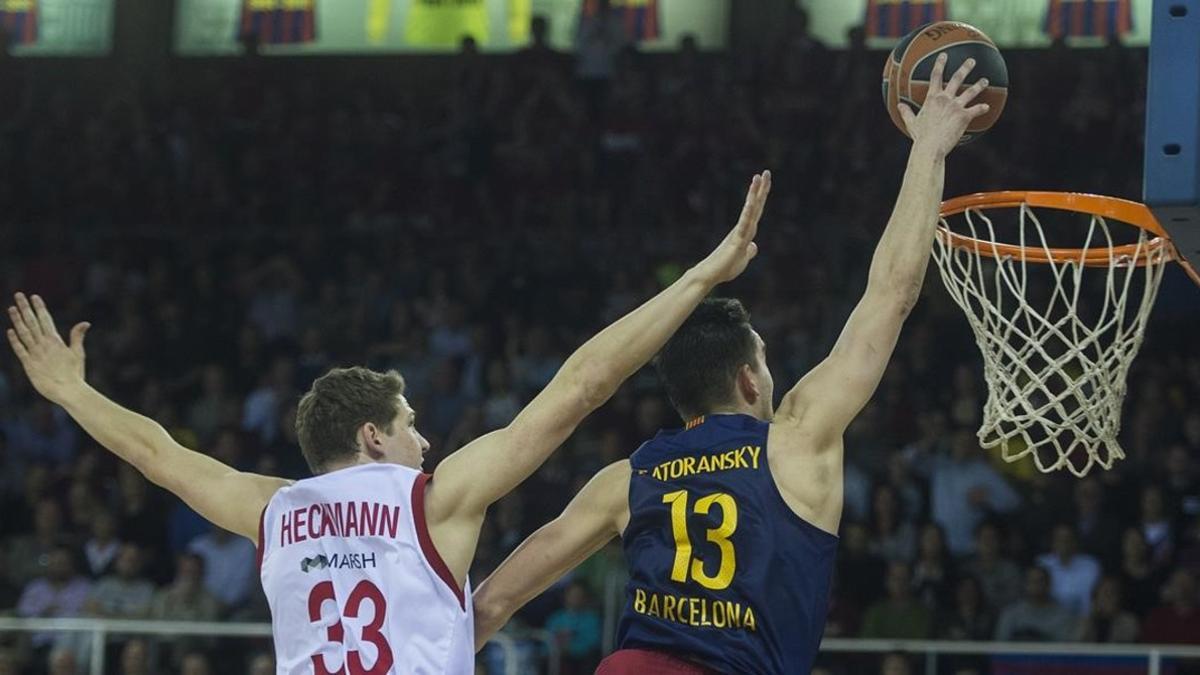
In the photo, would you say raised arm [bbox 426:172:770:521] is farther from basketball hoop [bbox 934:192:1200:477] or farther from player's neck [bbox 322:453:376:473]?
basketball hoop [bbox 934:192:1200:477]

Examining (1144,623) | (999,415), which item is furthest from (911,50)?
(1144,623)

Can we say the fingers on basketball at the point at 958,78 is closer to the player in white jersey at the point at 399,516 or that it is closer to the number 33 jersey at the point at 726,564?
the player in white jersey at the point at 399,516

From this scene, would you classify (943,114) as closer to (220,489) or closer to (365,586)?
(365,586)

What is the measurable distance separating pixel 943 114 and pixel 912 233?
357mm

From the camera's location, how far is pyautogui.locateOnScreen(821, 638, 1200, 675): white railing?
29.9 ft

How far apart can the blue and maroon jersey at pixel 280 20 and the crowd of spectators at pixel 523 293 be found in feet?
1.65

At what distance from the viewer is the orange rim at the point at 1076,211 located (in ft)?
17.1

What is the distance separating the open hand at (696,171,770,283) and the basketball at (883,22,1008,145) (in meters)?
0.68

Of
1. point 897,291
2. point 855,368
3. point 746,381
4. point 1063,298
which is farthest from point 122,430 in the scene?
point 1063,298

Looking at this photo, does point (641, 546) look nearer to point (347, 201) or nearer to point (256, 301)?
point (256, 301)

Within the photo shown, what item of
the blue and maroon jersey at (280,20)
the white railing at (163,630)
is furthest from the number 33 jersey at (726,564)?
the blue and maroon jersey at (280,20)

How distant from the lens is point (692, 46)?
52.1 feet

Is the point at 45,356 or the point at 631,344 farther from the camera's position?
the point at 45,356

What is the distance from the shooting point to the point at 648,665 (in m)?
4.25
